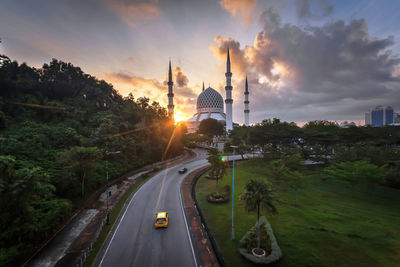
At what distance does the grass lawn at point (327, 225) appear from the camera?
1446cm

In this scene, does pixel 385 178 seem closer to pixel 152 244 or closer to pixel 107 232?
pixel 152 244

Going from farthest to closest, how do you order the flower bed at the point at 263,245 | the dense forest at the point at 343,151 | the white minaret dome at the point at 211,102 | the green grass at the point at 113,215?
1. the white minaret dome at the point at 211,102
2. the dense forest at the point at 343,151
3. the green grass at the point at 113,215
4. the flower bed at the point at 263,245

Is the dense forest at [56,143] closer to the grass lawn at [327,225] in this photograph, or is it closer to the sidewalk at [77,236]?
the sidewalk at [77,236]

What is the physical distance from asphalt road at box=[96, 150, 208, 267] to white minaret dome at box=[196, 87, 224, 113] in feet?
309

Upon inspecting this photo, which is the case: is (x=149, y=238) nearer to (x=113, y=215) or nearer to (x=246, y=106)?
(x=113, y=215)

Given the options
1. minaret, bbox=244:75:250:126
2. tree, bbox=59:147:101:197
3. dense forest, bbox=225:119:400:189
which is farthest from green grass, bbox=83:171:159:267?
minaret, bbox=244:75:250:126

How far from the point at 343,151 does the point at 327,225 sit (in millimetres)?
23292

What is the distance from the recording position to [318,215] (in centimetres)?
2078

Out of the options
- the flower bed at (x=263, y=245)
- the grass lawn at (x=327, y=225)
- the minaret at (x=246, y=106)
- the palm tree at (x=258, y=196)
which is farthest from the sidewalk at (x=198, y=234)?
the minaret at (x=246, y=106)

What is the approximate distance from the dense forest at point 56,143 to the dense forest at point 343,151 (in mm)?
25360

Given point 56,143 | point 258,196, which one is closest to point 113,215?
point 258,196

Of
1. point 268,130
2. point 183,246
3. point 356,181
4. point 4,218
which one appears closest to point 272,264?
point 183,246

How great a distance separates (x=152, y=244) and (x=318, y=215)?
19.2 m

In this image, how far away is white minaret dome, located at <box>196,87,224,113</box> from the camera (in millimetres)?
116625
